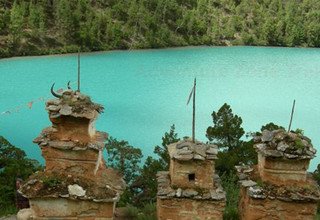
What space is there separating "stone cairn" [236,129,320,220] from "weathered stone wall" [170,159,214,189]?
68 cm

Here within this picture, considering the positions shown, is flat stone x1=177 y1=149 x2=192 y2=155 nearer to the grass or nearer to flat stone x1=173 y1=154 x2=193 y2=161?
flat stone x1=173 y1=154 x2=193 y2=161

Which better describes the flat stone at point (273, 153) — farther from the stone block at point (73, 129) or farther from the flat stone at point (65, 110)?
the flat stone at point (65, 110)

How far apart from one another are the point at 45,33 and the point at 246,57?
2333cm

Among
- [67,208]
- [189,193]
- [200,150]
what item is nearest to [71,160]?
[67,208]

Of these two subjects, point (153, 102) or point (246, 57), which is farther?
point (246, 57)

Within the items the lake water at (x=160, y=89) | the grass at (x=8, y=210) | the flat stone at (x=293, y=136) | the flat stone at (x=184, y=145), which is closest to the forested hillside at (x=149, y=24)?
the lake water at (x=160, y=89)

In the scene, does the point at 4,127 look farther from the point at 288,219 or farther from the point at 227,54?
the point at 227,54

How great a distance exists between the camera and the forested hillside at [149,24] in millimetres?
50688

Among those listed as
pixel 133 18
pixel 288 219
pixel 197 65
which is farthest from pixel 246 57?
pixel 288 219

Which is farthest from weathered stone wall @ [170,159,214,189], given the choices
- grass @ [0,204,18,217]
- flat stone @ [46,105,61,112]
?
grass @ [0,204,18,217]

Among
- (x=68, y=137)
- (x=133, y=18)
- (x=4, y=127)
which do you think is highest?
(x=133, y=18)

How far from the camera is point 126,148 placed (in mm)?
15328

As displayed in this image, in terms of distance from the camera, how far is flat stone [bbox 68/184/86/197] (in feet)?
22.0

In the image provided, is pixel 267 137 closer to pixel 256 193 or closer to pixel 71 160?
pixel 256 193
